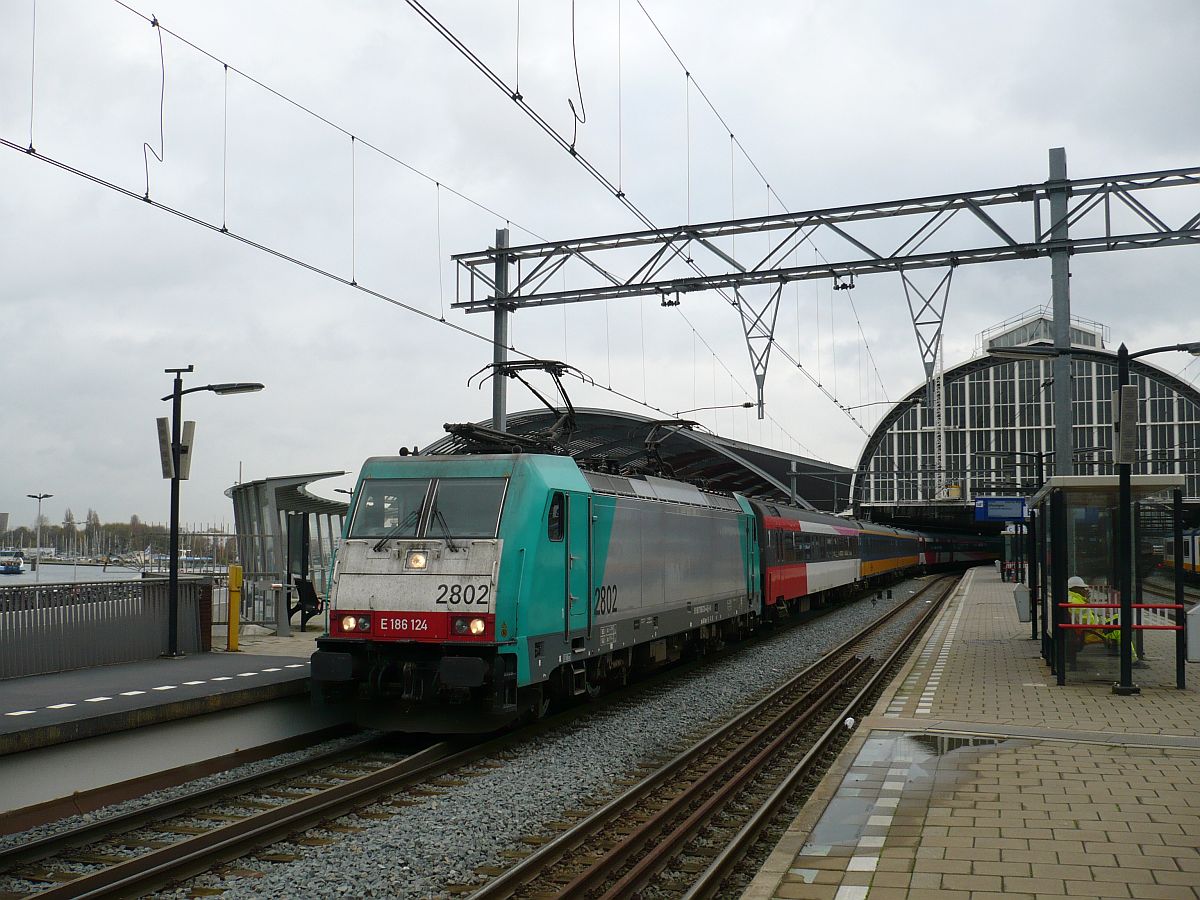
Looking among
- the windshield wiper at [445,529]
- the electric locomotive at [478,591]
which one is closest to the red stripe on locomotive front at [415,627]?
the electric locomotive at [478,591]

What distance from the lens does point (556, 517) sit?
→ 40.2ft

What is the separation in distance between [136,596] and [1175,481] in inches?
548

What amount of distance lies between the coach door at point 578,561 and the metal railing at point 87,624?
6114 millimetres

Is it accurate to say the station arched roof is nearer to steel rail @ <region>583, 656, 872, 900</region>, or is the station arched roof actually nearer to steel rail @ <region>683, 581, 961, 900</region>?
steel rail @ <region>683, 581, 961, 900</region>

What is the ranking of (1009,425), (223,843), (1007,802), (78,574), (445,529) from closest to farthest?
(223,843) < (1007,802) < (445,529) < (78,574) < (1009,425)

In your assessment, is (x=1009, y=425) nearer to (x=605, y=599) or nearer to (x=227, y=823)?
(x=605, y=599)

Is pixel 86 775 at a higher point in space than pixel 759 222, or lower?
lower

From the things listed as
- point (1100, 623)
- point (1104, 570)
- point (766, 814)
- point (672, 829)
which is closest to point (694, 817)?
point (672, 829)

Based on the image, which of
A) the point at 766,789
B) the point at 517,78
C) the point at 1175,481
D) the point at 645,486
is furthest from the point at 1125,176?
the point at 766,789

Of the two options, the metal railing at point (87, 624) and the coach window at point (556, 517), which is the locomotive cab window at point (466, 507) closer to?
the coach window at point (556, 517)

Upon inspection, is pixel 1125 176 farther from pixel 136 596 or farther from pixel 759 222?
pixel 136 596

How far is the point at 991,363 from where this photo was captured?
76.2m

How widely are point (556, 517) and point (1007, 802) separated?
224 inches

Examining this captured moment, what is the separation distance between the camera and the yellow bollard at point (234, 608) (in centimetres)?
1638
